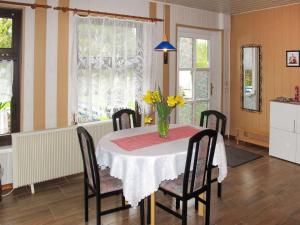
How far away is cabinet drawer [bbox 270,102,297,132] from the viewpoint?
179 inches

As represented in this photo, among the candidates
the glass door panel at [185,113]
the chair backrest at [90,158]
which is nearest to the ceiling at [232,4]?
the glass door panel at [185,113]

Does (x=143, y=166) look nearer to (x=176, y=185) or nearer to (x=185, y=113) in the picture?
(x=176, y=185)

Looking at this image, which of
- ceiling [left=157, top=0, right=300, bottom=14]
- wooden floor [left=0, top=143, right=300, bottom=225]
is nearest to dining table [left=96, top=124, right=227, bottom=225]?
wooden floor [left=0, top=143, right=300, bottom=225]

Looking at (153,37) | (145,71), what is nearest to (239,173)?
(145,71)

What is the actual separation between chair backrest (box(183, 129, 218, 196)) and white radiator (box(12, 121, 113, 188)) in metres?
1.74

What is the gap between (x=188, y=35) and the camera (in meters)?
5.30

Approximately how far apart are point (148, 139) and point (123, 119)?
703 millimetres

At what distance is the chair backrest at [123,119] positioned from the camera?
3.58 metres

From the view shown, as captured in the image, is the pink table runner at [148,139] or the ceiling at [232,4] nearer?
the pink table runner at [148,139]

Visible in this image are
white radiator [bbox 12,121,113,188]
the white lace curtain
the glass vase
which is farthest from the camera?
the white lace curtain

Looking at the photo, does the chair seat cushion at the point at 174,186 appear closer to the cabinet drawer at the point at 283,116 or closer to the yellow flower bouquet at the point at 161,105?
the yellow flower bouquet at the point at 161,105

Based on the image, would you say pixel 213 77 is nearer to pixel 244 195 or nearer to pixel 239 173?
pixel 239 173

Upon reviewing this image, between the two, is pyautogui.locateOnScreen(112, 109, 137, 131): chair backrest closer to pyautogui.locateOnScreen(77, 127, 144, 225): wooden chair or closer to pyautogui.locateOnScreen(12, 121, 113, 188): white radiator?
pyautogui.locateOnScreen(12, 121, 113, 188): white radiator

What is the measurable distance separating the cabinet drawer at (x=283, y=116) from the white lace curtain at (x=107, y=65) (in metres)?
2.06
